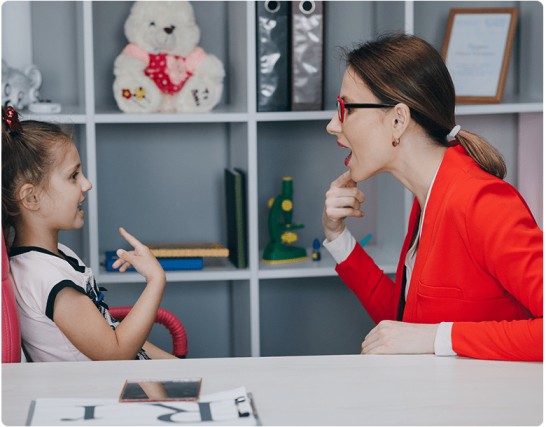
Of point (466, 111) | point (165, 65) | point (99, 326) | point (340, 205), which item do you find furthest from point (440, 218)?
point (165, 65)

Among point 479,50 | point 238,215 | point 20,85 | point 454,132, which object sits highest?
point 479,50

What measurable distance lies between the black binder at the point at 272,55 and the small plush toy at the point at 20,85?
2.23ft

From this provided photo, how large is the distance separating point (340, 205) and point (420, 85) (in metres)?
0.41

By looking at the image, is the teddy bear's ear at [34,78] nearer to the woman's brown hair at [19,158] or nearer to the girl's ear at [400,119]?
the woman's brown hair at [19,158]

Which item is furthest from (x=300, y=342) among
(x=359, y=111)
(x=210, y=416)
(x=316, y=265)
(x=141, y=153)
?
(x=210, y=416)

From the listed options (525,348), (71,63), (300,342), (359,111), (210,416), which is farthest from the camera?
(300,342)

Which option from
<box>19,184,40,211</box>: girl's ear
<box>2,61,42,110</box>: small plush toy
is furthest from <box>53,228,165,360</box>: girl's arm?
<box>2,61,42,110</box>: small plush toy

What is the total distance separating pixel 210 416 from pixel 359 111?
87 centimetres

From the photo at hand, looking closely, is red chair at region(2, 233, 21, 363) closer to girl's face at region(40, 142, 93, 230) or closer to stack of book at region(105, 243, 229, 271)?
girl's face at region(40, 142, 93, 230)

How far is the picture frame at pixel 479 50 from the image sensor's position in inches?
107

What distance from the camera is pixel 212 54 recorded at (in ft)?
9.12

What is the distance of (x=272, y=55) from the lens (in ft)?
8.15

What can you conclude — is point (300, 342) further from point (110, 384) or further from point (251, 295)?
point (110, 384)

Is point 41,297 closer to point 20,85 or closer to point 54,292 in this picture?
point 54,292
